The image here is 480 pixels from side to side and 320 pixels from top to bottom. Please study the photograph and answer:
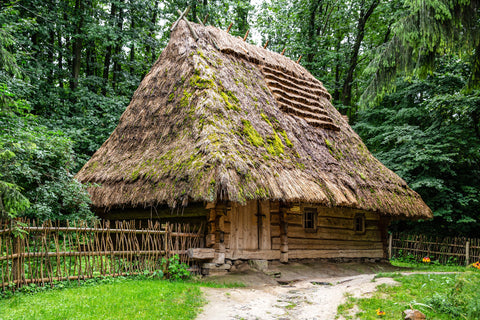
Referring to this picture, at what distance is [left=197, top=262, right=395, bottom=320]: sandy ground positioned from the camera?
6344 millimetres

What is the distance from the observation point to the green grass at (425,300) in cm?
545

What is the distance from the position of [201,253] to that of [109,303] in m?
3.36

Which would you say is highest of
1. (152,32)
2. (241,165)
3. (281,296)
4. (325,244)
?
(152,32)

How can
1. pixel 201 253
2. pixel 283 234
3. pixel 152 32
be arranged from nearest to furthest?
pixel 201 253 < pixel 283 234 < pixel 152 32

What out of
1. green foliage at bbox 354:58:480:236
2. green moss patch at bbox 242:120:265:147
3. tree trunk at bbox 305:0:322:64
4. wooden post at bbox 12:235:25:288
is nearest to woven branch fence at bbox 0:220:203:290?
wooden post at bbox 12:235:25:288

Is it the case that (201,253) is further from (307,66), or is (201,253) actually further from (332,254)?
(307,66)

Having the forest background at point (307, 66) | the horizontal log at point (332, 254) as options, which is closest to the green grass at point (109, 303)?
the forest background at point (307, 66)

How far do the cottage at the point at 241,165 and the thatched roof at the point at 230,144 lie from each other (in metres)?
0.04

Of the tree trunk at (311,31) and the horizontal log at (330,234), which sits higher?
the tree trunk at (311,31)

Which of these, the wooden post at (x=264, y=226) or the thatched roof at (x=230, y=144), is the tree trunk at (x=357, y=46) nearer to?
the thatched roof at (x=230, y=144)

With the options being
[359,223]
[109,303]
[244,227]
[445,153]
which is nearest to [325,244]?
[359,223]

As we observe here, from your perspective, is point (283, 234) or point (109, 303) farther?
point (283, 234)

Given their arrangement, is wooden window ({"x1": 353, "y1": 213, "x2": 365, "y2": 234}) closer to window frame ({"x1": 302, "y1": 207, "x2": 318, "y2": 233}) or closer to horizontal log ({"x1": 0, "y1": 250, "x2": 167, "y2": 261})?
window frame ({"x1": 302, "y1": 207, "x2": 318, "y2": 233})

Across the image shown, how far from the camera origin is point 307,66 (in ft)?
80.2
